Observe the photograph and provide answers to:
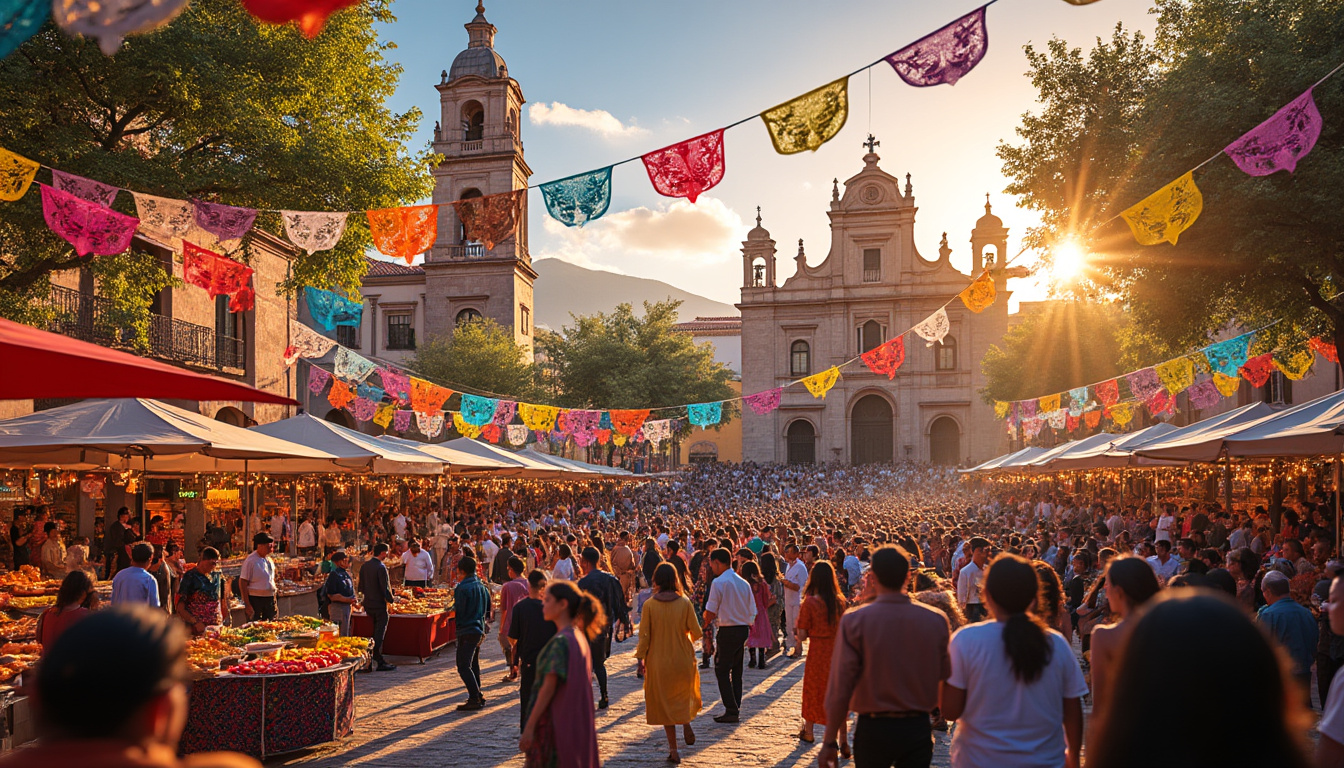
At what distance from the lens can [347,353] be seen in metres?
19.9

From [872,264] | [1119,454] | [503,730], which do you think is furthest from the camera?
[872,264]

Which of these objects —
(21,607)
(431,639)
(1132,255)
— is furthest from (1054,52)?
(21,607)

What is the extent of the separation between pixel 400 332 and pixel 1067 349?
3210 cm

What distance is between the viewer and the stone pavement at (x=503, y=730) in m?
7.46

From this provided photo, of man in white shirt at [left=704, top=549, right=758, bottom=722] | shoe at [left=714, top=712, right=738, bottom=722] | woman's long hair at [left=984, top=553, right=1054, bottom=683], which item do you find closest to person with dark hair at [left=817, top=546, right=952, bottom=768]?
woman's long hair at [left=984, top=553, right=1054, bottom=683]

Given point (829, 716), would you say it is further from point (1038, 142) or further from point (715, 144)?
point (1038, 142)

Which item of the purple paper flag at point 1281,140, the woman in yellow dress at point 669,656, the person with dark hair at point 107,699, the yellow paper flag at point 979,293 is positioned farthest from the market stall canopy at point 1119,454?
the person with dark hair at point 107,699

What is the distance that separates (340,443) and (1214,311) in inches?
614

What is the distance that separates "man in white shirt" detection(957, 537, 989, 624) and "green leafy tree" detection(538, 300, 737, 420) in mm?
32751

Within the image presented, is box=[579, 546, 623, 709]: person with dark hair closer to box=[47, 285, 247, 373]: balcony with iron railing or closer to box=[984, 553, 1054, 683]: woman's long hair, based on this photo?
box=[984, 553, 1054, 683]: woman's long hair

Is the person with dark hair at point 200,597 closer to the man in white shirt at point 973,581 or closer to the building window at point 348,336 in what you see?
the man in white shirt at point 973,581

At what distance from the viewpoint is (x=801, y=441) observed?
5325 cm

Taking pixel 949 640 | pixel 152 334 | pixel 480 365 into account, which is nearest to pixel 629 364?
pixel 480 365

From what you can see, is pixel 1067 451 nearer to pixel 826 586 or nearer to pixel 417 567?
pixel 417 567
